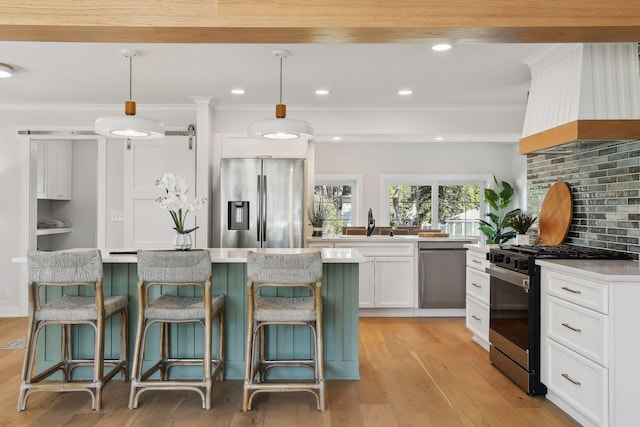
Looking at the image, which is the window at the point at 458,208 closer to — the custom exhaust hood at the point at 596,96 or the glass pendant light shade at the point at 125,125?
the custom exhaust hood at the point at 596,96

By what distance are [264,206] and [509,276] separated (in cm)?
254

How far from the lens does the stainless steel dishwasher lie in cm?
528

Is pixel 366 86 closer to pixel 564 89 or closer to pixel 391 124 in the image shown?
pixel 391 124

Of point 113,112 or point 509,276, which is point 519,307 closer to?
point 509,276

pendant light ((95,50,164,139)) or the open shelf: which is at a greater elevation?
pendant light ((95,50,164,139))

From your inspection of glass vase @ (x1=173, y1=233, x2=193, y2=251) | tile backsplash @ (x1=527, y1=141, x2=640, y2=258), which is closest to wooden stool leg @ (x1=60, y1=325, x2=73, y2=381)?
glass vase @ (x1=173, y1=233, x2=193, y2=251)

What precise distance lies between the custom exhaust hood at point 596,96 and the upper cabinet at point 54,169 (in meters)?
5.60

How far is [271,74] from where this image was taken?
4066 millimetres

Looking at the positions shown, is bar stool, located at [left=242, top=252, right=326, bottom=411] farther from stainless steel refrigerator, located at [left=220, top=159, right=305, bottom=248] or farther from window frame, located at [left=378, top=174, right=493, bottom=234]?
window frame, located at [left=378, top=174, right=493, bottom=234]

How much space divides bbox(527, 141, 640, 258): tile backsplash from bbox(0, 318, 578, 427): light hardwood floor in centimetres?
116

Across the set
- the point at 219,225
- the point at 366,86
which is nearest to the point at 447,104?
the point at 366,86

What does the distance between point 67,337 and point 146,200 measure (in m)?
2.28

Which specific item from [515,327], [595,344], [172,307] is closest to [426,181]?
[515,327]

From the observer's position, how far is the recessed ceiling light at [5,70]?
151 inches
